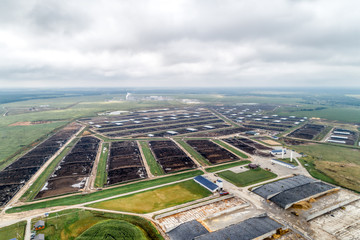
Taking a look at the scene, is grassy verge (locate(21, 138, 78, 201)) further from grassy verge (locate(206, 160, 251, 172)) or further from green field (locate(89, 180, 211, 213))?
grassy verge (locate(206, 160, 251, 172))

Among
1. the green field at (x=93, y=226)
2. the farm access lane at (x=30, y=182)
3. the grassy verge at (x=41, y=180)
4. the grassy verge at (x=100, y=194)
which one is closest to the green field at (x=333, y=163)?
the grassy verge at (x=100, y=194)

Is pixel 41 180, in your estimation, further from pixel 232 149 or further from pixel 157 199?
pixel 232 149

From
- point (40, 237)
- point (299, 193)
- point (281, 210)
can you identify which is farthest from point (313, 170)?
point (40, 237)

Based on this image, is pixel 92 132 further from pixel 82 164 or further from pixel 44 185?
pixel 44 185

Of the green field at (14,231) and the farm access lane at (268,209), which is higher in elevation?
the green field at (14,231)

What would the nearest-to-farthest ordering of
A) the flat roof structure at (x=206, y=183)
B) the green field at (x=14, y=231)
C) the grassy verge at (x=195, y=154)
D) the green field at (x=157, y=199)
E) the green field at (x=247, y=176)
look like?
the green field at (x=14, y=231)
the green field at (x=157, y=199)
the flat roof structure at (x=206, y=183)
the green field at (x=247, y=176)
the grassy verge at (x=195, y=154)

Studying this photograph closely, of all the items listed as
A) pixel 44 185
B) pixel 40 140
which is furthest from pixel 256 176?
pixel 40 140

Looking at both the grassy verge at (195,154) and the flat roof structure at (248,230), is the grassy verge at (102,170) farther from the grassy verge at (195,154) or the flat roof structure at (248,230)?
the flat roof structure at (248,230)
